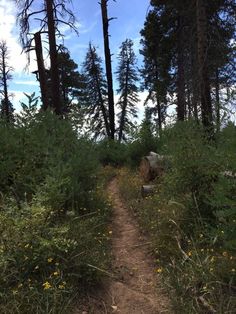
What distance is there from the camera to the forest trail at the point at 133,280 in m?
4.21

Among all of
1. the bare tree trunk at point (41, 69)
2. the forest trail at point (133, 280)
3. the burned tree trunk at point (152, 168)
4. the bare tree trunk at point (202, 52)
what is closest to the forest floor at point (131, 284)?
the forest trail at point (133, 280)

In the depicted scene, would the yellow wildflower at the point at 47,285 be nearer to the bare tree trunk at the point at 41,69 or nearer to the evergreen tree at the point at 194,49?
the evergreen tree at the point at 194,49

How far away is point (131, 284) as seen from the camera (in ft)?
15.6

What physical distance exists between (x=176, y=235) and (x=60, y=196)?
155 centimetres

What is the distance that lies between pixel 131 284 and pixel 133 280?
0.10 m

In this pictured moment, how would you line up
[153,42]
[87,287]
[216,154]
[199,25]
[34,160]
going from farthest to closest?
[153,42], [199,25], [34,160], [216,154], [87,287]

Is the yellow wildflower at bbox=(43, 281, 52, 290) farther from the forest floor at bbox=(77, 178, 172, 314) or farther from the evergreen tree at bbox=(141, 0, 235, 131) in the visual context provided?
the evergreen tree at bbox=(141, 0, 235, 131)

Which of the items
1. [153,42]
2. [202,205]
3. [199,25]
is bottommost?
[202,205]

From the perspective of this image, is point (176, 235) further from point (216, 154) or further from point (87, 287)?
point (87, 287)

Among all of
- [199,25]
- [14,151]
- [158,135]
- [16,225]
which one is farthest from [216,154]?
[158,135]

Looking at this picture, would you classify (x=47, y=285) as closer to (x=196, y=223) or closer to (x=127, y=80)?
(x=196, y=223)

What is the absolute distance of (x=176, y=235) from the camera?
5.46 m

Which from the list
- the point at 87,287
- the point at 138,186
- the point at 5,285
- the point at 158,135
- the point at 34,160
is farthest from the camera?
the point at 158,135

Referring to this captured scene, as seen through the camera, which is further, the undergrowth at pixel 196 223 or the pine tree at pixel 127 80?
the pine tree at pixel 127 80
